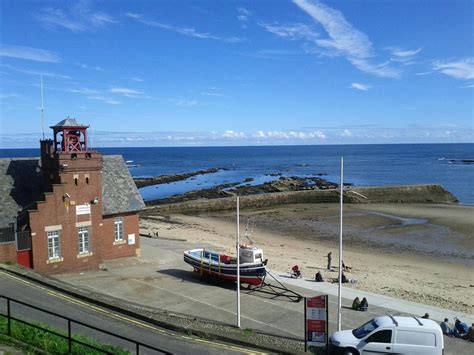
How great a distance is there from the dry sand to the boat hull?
6.24 metres

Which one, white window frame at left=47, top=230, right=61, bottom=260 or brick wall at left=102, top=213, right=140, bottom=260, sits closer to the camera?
white window frame at left=47, top=230, right=61, bottom=260

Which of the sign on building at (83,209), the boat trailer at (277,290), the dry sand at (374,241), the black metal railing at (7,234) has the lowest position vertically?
the dry sand at (374,241)

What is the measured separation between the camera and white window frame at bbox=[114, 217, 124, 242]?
92.3 feet

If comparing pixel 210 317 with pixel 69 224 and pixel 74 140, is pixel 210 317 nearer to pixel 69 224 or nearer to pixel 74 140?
pixel 69 224

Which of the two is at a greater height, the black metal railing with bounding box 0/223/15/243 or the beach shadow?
the black metal railing with bounding box 0/223/15/243

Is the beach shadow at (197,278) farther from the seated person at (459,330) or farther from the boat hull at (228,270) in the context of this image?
the seated person at (459,330)

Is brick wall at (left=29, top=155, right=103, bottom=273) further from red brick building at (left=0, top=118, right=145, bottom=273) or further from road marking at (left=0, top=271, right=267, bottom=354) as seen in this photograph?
road marking at (left=0, top=271, right=267, bottom=354)

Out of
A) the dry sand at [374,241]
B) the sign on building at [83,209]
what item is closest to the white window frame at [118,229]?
the sign on building at [83,209]

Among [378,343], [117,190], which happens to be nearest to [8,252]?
[117,190]

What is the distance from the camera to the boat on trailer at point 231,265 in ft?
76.1

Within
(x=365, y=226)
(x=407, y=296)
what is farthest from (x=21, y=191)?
(x=365, y=226)

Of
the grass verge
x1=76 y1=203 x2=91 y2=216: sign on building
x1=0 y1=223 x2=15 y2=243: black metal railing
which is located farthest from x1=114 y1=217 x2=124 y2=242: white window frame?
the grass verge

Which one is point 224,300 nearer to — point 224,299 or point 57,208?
point 224,299

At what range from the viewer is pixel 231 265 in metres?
23.6
